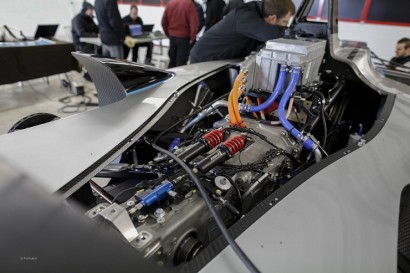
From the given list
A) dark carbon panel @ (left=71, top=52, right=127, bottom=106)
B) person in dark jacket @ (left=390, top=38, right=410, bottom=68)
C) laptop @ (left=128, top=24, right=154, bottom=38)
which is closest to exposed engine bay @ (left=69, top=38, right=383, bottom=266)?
dark carbon panel @ (left=71, top=52, right=127, bottom=106)

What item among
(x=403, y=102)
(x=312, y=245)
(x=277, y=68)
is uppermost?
(x=277, y=68)

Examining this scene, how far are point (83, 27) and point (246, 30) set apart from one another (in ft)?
15.6

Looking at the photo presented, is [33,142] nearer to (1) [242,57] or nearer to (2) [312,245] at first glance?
(2) [312,245]

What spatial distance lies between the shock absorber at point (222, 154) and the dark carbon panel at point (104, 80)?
0.66 m

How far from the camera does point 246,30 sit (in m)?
2.43

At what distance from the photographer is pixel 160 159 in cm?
123

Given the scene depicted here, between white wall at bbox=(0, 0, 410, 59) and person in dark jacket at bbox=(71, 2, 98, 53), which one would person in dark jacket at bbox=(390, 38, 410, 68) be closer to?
white wall at bbox=(0, 0, 410, 59)

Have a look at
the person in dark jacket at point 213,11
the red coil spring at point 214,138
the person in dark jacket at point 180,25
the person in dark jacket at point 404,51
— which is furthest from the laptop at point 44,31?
the person in dark jacket at point 404,51

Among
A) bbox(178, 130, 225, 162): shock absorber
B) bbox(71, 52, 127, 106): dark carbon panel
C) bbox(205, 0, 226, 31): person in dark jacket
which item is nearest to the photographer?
bbox(178, 130, 225, 162): shock absorber

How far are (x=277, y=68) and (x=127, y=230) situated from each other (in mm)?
1310

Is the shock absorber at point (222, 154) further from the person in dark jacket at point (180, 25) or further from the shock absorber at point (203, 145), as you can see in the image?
the person in dark jacket at point (180, 25)

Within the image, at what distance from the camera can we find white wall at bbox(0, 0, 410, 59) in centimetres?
676

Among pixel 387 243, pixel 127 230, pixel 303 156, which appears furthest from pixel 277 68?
pixel 127 230

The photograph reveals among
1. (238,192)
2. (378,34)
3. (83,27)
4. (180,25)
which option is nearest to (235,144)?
(238,192)
